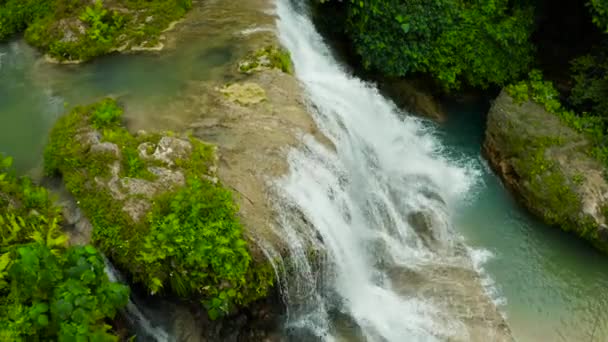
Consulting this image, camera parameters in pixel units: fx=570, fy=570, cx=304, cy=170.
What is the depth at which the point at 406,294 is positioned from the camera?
25.8 feet

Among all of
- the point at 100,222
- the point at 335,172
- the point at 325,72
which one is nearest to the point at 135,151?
the point at 100,222

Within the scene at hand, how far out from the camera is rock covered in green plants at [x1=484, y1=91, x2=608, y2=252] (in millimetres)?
9070

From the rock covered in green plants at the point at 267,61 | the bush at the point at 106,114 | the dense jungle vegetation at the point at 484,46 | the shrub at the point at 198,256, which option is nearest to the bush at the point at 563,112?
the dense jungle vegetation at the point at 484,46

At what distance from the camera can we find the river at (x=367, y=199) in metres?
7.27

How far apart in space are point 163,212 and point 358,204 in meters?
3.16

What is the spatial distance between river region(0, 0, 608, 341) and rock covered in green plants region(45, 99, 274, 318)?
667 millimetres

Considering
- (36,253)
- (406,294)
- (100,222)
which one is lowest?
(406,294)

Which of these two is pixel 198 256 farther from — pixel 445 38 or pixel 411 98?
pixel 445 38

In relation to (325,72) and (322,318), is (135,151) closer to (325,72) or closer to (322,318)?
(322,318)

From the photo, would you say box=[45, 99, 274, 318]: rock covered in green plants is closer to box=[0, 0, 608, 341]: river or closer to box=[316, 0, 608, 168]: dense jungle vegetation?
box=[0, 0, 608, 341]: river

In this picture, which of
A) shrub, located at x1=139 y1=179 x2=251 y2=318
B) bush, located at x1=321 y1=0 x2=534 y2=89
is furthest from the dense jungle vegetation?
shrub, located at x1=139 y1=179 x2=251 y2=318

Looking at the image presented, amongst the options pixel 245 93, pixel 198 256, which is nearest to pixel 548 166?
pixel 245 93

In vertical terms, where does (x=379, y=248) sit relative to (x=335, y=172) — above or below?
below

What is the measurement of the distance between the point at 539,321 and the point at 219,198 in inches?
191
